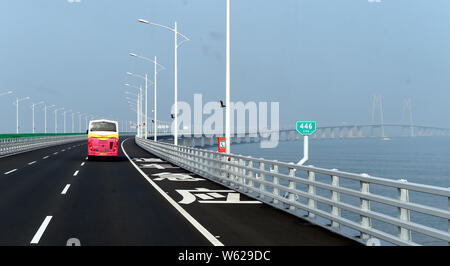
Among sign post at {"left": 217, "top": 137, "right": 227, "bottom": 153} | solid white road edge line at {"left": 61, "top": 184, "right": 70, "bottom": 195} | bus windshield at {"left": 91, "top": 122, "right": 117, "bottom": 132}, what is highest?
bus windshield at {"left": 91, "top": 122, "right": 117, "bottom": 132}

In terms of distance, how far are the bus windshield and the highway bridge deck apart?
50.1 ft

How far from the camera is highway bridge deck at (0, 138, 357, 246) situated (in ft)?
29.9

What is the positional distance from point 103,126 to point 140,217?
23.7 m

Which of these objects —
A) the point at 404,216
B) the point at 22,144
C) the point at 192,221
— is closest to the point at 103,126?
the point at 22,144

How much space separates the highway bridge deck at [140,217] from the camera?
9.10 m

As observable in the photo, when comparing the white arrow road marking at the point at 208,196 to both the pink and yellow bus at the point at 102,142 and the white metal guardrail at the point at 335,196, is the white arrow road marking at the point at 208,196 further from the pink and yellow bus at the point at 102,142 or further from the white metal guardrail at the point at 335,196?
the pink and yellow bus at the point at 102,142

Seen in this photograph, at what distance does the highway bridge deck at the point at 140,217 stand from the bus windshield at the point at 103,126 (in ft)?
50.1

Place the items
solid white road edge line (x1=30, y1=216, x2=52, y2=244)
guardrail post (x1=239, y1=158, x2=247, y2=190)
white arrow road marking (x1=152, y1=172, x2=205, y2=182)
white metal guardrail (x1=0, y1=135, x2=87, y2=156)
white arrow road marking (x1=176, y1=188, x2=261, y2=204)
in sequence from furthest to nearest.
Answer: white metal guardrail (x1=0, y1=135, x2=87, y2=156) < white arrow road marking (x1=152, y1=172, x2=205, y2=182) < guardrail post (x1=239, y1=158, x2=247, y2=190) < white arrow road marking (x1=176, y1=188, x2=261, y2=204) < solid white road edge line (x1=30, y1=216, x2=52, y2=244)

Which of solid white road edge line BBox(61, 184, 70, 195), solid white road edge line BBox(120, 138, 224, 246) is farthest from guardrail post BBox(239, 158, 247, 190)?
solid white road edge line BBox(61, 184, 70, 195)

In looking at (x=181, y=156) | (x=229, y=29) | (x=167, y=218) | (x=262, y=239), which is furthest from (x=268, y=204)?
(x=181, y=156)

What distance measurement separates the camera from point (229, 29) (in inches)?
865

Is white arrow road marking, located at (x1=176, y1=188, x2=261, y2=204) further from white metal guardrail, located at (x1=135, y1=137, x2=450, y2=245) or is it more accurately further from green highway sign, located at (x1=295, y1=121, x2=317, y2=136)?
green highway sign, located at (x1=295, y1=121, x2=317, y2=136)

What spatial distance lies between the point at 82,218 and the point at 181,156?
17.6 meters
